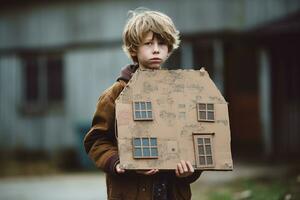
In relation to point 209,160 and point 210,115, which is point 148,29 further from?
point 209,160

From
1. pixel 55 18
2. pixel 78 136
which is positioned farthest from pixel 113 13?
pixel 78 136

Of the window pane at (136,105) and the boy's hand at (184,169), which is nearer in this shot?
the boy's hand at (184,169)

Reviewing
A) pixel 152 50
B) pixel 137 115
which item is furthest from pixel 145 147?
pixel 152 50

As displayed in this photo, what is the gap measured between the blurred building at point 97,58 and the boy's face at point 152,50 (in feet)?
32.3

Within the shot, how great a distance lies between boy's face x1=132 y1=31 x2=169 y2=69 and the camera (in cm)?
361

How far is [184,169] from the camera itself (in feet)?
11.2

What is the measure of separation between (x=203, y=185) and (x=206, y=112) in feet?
22.6

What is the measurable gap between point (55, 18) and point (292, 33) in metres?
6.24

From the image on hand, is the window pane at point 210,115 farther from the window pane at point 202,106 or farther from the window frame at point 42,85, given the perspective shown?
the window frame at point 42,85

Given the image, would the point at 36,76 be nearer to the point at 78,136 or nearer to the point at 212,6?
the point at 78,136

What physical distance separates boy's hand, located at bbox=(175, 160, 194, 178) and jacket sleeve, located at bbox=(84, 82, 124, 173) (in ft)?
1.18

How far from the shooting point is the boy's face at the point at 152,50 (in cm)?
361

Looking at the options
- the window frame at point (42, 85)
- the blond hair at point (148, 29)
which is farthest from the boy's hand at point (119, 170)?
the window frame at point (42, 85)

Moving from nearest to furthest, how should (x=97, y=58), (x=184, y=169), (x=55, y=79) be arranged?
(x=184, y=169) → (x=97, y=58) → (x=55, y=79)
